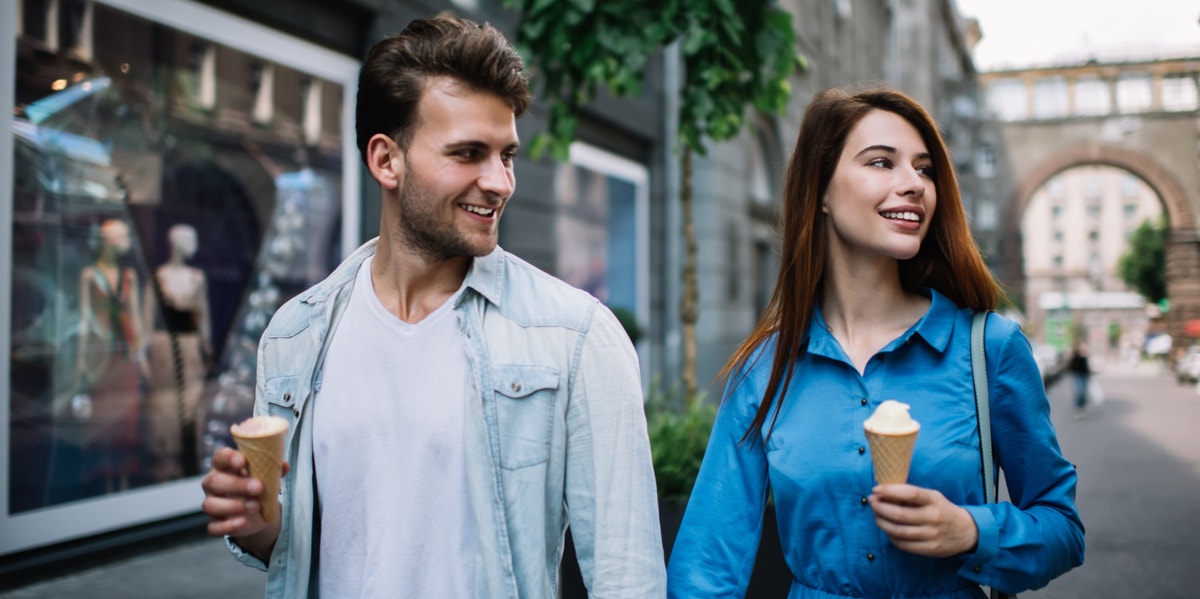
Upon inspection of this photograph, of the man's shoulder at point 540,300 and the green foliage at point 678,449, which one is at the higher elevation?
the man's shoulder at point 540,300

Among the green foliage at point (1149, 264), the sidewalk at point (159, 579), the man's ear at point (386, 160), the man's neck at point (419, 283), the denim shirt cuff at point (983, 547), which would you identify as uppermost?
the green foliage at point (1149, 264)

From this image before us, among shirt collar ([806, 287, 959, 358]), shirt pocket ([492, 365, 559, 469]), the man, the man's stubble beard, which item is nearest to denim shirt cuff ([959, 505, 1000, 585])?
shirt collar ([806, 287, 959, 358])

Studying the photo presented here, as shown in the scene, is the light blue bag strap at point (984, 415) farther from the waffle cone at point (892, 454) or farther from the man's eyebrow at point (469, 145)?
the man's eyebrow at point (469, 145)

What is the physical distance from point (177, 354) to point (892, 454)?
6.09 meters

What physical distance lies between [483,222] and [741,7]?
3079 mm

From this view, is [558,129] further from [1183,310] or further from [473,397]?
[1183,310]

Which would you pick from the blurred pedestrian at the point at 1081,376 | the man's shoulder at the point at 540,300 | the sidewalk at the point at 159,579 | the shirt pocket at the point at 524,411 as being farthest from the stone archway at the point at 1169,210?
the shirt pocket at the point at 524,411

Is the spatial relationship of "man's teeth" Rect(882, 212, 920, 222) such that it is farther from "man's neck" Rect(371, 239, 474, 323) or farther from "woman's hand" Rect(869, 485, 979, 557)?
"man's neck" Rect(371, 239, 474, 323)

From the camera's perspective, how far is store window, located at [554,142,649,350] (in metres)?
11.7

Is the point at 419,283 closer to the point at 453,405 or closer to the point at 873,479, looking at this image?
the point at 453,405

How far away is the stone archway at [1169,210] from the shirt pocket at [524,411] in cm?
5278

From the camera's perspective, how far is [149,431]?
259 inches

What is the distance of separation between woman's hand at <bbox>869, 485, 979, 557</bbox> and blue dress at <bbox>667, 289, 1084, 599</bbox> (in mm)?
97

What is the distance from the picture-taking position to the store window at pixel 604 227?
38.5ft
